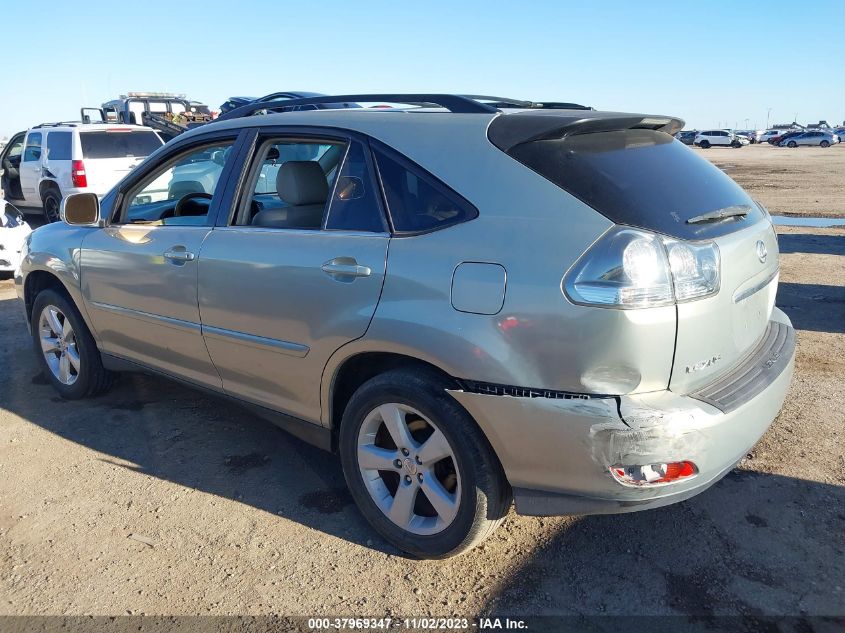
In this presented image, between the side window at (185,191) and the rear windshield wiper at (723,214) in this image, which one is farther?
the side window at (185,191)

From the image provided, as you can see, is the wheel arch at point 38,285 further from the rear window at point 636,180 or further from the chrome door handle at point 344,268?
the rear window at point 636,180

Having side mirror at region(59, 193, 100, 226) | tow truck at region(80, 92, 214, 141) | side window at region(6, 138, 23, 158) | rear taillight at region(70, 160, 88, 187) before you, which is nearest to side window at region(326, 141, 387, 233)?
side mirror at region(59, 193, 100, 226)

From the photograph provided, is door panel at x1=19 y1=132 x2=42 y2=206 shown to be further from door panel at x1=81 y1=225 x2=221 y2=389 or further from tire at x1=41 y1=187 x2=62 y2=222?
door panel at x1=81 y1=225 x2=221 y2=389

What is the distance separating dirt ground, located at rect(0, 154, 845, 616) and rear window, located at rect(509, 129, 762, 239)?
51.3 inches

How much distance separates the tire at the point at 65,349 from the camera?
175 inches

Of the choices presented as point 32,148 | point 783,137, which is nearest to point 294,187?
point 32,148

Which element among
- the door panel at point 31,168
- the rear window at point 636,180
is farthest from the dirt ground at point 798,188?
the door panel at point 31,168

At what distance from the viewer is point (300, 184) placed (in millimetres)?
3469

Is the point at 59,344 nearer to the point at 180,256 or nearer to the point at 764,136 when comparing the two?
the point at 180,256

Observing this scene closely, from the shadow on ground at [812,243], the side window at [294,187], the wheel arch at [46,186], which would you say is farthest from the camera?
the wheel arch at [46,186]

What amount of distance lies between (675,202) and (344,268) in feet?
4.22

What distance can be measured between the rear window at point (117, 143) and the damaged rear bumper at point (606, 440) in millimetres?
10408

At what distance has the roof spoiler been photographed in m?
2.57

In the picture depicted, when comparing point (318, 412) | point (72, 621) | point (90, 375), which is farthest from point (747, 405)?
point (90, 375)
